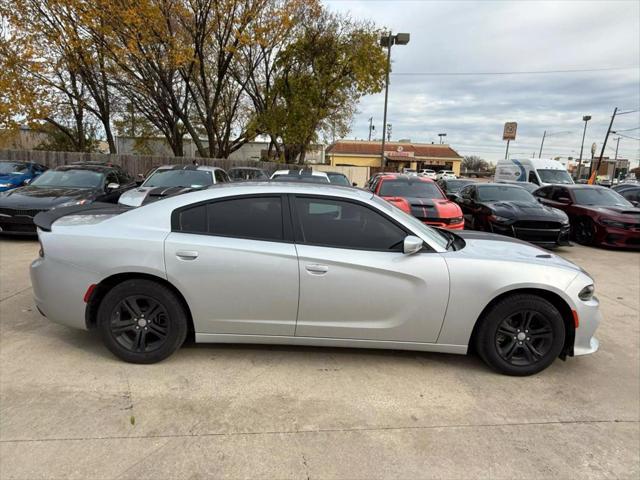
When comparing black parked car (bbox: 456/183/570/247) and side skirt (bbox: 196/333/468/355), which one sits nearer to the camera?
side skirt (bbox: 196/333/468/355)

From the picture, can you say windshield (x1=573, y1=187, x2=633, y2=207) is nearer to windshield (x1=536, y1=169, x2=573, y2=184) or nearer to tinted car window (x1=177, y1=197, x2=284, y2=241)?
windshield (x1=536, y1=169, x2=573, y2=184)

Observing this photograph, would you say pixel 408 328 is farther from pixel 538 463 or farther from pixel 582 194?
pixel 582 194

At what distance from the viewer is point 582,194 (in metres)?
10.7

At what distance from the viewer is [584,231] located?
1023 cm

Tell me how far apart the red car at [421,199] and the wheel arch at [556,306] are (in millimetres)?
4324

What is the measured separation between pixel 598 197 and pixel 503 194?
99.3 inches

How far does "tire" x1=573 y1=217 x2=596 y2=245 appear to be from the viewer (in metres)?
9.97

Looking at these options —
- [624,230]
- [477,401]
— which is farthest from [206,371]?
[624,230]

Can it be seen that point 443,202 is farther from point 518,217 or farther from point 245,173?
point 245,173

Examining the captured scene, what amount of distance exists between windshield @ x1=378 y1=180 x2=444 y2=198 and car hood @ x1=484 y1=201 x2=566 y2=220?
4.48 feet

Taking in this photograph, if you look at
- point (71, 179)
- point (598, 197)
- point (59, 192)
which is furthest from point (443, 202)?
point (71, 179)

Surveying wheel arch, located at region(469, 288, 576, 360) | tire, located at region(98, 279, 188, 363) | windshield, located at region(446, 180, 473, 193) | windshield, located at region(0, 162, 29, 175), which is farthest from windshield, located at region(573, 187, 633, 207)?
windshield, located at region(0, 162, 29, 175)

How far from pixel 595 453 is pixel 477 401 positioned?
75cm

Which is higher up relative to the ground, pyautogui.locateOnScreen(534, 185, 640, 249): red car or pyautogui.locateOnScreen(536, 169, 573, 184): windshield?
pyautogui.locateOnScreen(536, 169, 573, 184): windshield
